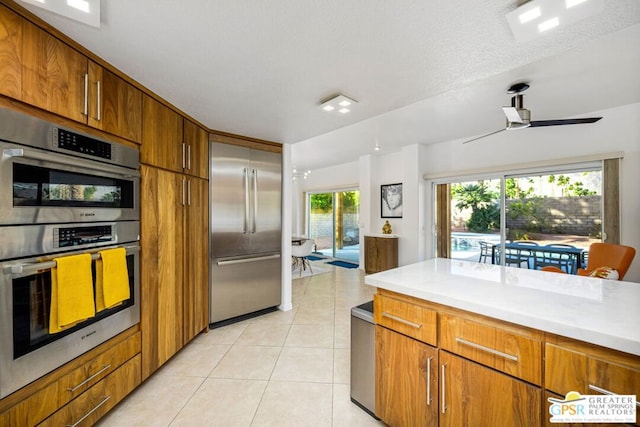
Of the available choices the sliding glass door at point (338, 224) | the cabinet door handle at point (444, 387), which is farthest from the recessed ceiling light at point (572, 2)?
the sliding glass door at point (338, 224)

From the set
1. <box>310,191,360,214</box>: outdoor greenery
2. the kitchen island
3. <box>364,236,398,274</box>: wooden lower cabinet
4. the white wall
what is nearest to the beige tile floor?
the kitchen island

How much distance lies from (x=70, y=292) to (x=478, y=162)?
5.07 meters

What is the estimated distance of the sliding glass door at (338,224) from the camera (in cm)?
716

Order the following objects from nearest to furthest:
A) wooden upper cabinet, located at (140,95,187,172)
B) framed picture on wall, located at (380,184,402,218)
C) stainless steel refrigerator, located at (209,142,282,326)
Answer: wooden upper cabinet, located at (140,95,187,172) → stainless steel refrigerator, located at (209,142,282,326) → framed picture on wall, located at (380,184,402,218)

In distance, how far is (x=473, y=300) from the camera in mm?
1203

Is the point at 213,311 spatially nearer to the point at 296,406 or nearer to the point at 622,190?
the point at 296,406

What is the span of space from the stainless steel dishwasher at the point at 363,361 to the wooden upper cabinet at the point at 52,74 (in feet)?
6.72

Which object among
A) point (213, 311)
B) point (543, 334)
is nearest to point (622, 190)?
point (543, 334)

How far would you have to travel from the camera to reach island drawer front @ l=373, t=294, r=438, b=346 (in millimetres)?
1347

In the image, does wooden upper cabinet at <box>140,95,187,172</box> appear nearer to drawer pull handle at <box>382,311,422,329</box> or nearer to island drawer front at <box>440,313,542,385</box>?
drawer pull handle at <box>382,311,422,329</box>

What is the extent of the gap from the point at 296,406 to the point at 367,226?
4.32 m

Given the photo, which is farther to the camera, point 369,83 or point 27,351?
point 369,83

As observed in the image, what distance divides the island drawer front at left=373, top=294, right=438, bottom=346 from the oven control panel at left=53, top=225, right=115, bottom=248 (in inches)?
68.4

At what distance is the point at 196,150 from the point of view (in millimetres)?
2613
